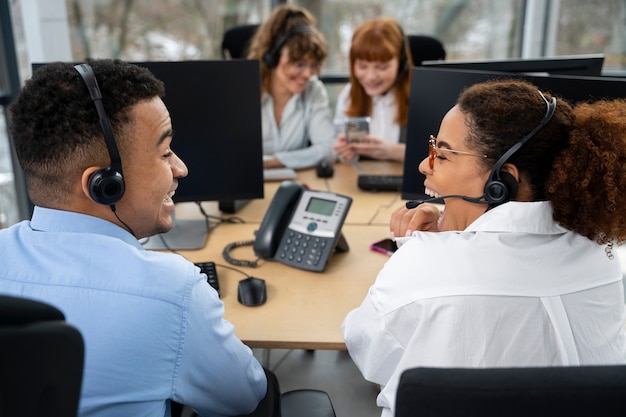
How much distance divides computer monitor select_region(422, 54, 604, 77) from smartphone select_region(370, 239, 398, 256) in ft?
1.84

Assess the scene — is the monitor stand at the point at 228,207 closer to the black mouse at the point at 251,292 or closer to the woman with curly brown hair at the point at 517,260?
the black mouse at the point at 251,292

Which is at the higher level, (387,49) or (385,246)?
(387,49)

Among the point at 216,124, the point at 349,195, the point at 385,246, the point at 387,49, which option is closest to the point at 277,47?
the point at 387,49

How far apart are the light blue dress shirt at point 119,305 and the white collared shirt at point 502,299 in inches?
12.7

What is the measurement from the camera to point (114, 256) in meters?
0.85

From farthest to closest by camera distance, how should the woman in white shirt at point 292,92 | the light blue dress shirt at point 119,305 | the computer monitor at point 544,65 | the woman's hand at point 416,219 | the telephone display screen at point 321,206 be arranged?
the woman in white shirt at point 292,92 < the computer monitor at point 544,65 < the telephone display screen at point 321,206 < the woman's hand at point 416,219 < the light blue dress shirt at point 119,305

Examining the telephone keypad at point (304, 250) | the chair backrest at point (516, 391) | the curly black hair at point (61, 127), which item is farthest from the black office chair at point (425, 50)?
the chair backrest at point (516, 391)

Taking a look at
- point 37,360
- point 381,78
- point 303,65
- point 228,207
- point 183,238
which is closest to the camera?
point 37,360

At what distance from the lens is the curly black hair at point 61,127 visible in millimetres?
896

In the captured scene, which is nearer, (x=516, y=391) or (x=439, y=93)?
(x=516, y=391)

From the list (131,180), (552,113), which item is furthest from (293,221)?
(552,113)

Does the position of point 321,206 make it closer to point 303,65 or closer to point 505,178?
point 505,178

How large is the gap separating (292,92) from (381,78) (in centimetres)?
40

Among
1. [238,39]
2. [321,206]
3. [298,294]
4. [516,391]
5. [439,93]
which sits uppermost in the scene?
[238,39]
